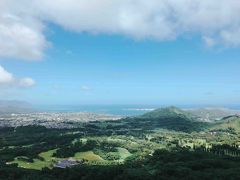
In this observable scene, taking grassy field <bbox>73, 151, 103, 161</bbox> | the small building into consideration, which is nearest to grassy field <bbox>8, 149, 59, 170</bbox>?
the small building

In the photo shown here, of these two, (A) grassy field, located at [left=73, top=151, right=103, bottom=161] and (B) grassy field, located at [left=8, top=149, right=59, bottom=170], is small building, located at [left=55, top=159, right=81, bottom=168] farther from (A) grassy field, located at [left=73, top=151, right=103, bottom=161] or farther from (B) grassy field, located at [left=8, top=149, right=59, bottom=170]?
(A) grassy field, located at [left=73, top=151, right=103, bottom=161]

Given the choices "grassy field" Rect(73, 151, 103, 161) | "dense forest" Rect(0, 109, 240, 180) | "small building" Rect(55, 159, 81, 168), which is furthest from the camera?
"grassy field" Rect(73, 151, 103, 161)

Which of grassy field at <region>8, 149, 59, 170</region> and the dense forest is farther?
grassy field at <region>8, 149, 59, 170</region>

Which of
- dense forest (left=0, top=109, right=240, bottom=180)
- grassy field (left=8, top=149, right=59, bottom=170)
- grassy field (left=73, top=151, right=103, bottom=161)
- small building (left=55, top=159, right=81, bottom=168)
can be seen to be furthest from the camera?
grassy field (left=73, top=151, right=103, bottom=161)

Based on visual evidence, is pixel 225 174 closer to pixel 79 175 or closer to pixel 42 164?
pixel 79 175

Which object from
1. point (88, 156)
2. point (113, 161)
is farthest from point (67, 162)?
point (88, 156)

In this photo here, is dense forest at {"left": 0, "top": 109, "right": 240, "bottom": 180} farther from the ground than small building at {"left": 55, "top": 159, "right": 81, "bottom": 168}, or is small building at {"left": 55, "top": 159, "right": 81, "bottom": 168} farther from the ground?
dense forest at {"left": 0, "top": 109, "right": 240, "bottom": 180}

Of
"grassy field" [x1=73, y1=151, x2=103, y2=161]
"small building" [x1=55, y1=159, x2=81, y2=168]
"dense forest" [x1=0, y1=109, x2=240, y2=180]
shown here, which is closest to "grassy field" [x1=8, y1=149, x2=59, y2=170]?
"dense forest" [x1=0, y1=109, x2=240, y2=180]

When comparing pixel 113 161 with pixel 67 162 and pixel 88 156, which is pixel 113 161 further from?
pixel 67 162

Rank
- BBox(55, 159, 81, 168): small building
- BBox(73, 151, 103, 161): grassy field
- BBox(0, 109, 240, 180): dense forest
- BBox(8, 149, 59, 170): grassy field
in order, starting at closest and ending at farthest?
1. BBox(0, 109, 240, 180): dense forest
2. BBox(8, 149, 59, 170): grassy field
3. BBox(55, 159, 81, 168): small building
4. BBox(73, 151, 103, 161): grassy field

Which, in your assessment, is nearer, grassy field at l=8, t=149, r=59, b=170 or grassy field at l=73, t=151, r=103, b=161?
grassy field at l=8, t=149, r=59, b=170

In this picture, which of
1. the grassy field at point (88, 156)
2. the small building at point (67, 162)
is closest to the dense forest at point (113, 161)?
the grassy field at point (88, 156)
